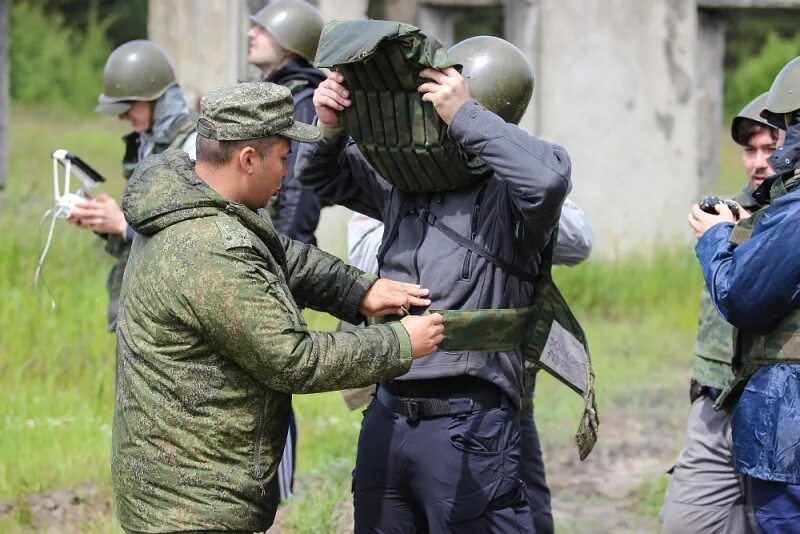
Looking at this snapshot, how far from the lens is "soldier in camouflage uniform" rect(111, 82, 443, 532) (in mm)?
3084

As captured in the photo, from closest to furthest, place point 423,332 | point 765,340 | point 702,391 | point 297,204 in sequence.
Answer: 1. point 423,332
2. point 765,340
3. point 702,391
4. point 297,204

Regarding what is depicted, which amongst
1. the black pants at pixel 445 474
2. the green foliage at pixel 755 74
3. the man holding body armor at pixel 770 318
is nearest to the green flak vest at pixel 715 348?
the man holding body armor at pixel 770 318

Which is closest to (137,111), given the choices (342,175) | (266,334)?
(342,175)

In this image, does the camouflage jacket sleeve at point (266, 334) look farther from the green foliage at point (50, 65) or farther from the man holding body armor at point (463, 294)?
the green foliage at point (50, 65)

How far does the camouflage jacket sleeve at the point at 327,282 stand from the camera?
3607 mm

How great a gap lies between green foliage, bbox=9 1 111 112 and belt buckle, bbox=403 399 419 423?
22.7 metres

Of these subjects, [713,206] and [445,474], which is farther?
[713,206]

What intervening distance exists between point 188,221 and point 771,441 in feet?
5.64

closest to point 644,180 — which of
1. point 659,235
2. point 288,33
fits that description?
point 659,235

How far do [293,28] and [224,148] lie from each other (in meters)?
2.39

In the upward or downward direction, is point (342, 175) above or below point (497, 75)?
below

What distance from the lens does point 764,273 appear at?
3494 mm

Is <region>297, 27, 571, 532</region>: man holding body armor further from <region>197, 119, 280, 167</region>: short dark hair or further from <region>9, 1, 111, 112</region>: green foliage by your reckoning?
<region>9, 1, 111, 112</region>: green foliage

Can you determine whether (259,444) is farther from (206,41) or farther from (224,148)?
(206,41)
